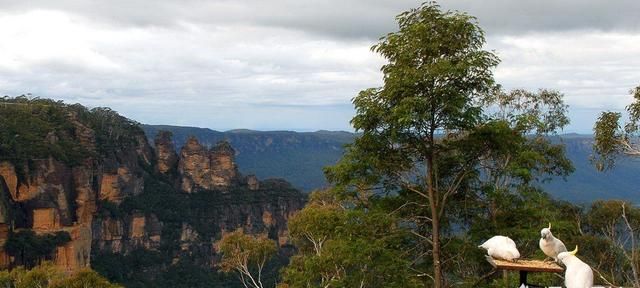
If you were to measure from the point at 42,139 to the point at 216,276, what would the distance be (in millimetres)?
28719

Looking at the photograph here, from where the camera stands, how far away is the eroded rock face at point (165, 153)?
9831 centimetres

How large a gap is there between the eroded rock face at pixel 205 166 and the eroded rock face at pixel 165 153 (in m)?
1.49

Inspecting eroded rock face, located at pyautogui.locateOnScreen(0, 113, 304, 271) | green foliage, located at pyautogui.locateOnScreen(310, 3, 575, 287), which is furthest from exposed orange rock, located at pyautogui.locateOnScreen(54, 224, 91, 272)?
green foliage, located at pyautogui.locateOnScreen(310, 3, 575, 287)

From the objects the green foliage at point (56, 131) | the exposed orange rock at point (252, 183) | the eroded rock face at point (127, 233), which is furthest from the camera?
the exposed orange rock at point (252, 183)

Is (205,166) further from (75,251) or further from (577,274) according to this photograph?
(577,274)

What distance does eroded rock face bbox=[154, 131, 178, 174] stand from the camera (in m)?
→ 98.3

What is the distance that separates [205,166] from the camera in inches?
3954

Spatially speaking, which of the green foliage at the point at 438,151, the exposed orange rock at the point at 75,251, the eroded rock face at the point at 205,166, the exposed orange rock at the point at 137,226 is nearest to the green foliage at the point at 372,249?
the green foliage at the point at 438,151

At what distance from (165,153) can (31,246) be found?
1465 inches

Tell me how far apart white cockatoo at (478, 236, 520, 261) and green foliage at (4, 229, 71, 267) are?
6273 centimetres

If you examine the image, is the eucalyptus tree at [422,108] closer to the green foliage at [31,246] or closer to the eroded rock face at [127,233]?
the green foliage at [31,246]

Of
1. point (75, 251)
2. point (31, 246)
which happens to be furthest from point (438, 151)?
point (75, 251)

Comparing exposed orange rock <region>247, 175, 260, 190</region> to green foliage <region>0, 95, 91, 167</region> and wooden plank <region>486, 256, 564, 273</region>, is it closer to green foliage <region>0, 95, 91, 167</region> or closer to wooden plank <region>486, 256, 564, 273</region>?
green foliage <region>0, 95, 91, 167</region>

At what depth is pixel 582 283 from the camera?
6.54 m
